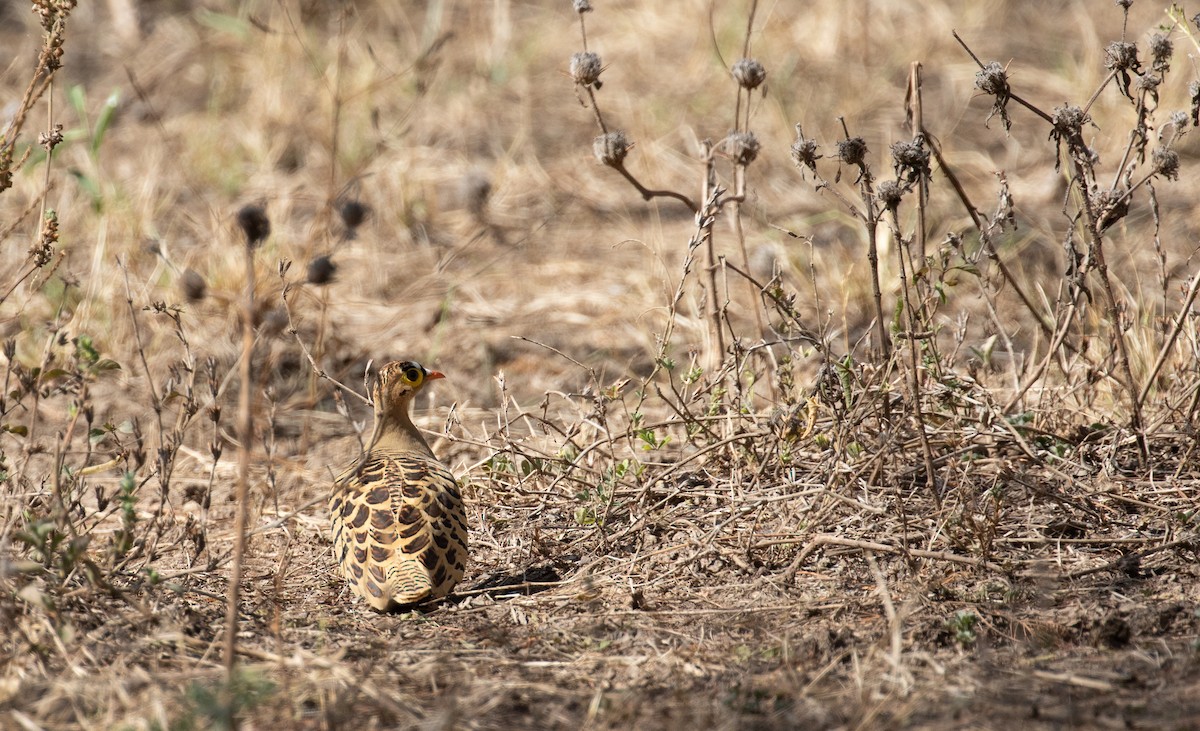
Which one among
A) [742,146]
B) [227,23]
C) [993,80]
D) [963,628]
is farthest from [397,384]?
[227,23]

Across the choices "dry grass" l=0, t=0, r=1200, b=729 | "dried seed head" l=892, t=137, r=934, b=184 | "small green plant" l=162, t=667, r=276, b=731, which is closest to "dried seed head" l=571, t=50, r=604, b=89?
"dry grass" l=0, t=0, r=1200, b=729

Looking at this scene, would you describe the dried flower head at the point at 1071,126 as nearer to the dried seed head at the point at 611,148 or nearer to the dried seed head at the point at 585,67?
the dried seed head at the point at 611,148

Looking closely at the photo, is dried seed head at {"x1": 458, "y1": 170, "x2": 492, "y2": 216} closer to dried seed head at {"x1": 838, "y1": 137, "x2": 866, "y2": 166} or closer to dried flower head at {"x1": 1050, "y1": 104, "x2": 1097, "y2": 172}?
dried seed head at {"x1": 838, "y1": 137, "x2": 866, "y2": 166}

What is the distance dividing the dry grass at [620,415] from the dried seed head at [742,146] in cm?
19

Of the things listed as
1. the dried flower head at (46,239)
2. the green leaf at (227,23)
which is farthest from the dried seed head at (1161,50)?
the green leaf at (227,23)

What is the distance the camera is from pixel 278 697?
2.82 metres

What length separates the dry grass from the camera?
302 centimetres

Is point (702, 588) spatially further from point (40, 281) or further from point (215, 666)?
point (40, 281)

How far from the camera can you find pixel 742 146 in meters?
3.63

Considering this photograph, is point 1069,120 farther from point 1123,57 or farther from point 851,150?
point 851,150

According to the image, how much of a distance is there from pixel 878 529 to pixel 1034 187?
443 centimetres

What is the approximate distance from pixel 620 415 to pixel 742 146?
6.47 ft

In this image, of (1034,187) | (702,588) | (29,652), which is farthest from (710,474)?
(1034,187)

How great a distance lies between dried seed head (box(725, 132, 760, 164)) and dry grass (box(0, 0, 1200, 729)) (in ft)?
0.62
